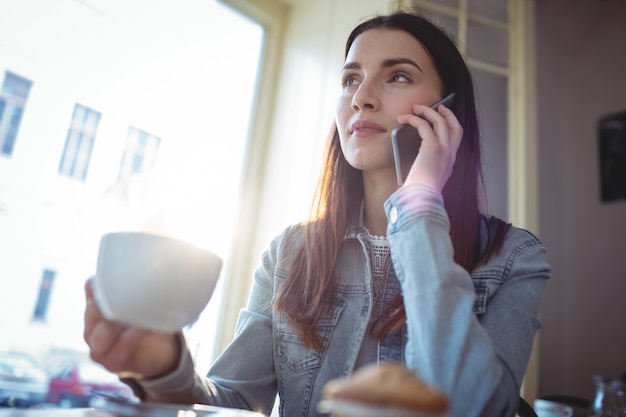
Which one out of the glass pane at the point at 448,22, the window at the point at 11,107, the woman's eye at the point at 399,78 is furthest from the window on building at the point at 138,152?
the glass pane at the point at 448,22

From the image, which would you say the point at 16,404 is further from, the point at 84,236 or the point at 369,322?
the point at 369,322

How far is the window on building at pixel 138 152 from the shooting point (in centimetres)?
147

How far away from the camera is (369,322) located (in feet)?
3.08

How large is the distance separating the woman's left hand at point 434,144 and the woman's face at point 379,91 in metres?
0.05

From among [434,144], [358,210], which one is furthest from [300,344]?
[434,144]

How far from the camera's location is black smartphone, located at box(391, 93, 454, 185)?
0.90m

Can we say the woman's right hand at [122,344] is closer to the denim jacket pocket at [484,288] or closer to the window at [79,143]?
the denim jacket pocket at [484,288]

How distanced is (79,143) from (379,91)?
0.87 meters

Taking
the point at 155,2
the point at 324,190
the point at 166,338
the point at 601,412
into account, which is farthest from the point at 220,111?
the point at 601,412

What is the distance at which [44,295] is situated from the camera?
4.22 ft

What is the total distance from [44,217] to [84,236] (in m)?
0.12

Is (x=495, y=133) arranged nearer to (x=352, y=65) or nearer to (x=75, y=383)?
(x=352, y=65)

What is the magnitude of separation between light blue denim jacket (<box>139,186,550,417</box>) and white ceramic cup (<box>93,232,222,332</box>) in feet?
0.55

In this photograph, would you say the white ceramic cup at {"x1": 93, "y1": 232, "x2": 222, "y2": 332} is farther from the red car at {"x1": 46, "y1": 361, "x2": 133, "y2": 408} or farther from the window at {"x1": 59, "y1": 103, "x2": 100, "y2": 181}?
the window at {"x1": 59, "y1": 103, "x2": 100, "y2": 181}
